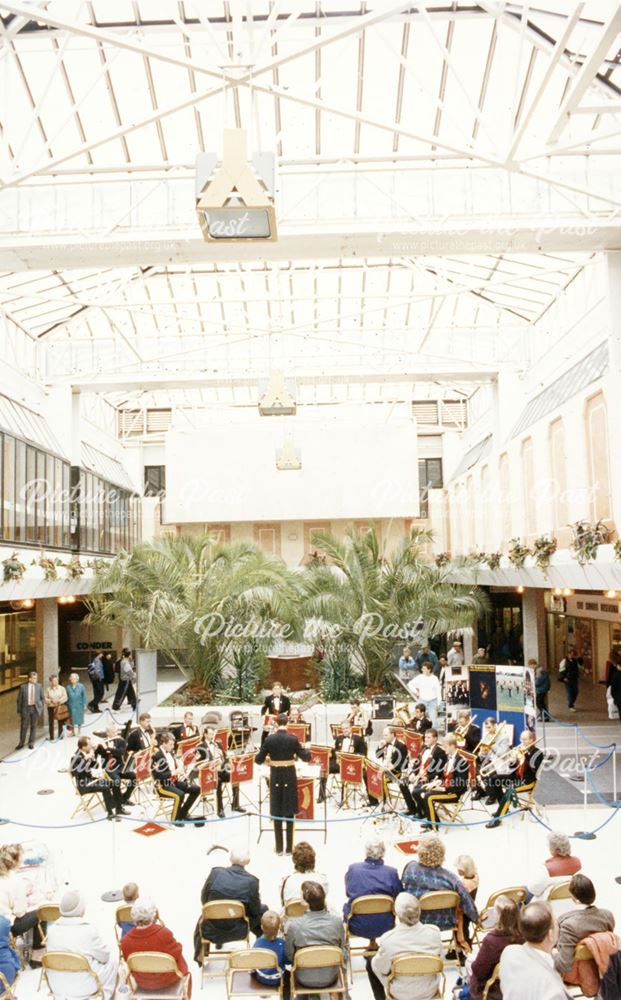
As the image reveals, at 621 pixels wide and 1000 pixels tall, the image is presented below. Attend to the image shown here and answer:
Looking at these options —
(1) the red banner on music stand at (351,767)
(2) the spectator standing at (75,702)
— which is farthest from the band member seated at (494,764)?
(2) the spectator standing at (75,702)

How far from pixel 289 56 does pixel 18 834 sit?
1026 cm

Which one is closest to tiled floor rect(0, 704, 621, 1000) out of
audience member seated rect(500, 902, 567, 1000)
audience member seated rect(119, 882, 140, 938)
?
audience member seated rect(119, 882, 140, 938)

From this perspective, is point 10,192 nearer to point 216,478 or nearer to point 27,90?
point 27,90

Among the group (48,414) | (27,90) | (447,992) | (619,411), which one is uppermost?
(27,90)

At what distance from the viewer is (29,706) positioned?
15.1 meters

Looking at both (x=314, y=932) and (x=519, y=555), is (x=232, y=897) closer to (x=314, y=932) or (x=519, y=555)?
(x=314, y=932)

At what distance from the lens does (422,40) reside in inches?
581

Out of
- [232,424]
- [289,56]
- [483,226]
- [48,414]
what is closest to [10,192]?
[289,56]

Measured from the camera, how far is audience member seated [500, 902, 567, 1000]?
4.83 meters

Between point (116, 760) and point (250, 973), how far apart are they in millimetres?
5492

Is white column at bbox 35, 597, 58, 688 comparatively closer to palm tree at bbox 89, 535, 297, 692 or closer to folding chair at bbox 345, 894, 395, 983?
palm tree at bbox 89, 535, 297, 692

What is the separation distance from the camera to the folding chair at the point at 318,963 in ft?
18.8

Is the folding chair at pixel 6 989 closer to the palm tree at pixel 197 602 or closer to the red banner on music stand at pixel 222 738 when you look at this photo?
the red banner on music stand at pixel 222 738

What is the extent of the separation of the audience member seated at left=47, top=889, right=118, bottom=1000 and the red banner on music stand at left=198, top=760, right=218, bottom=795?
16.1ft
